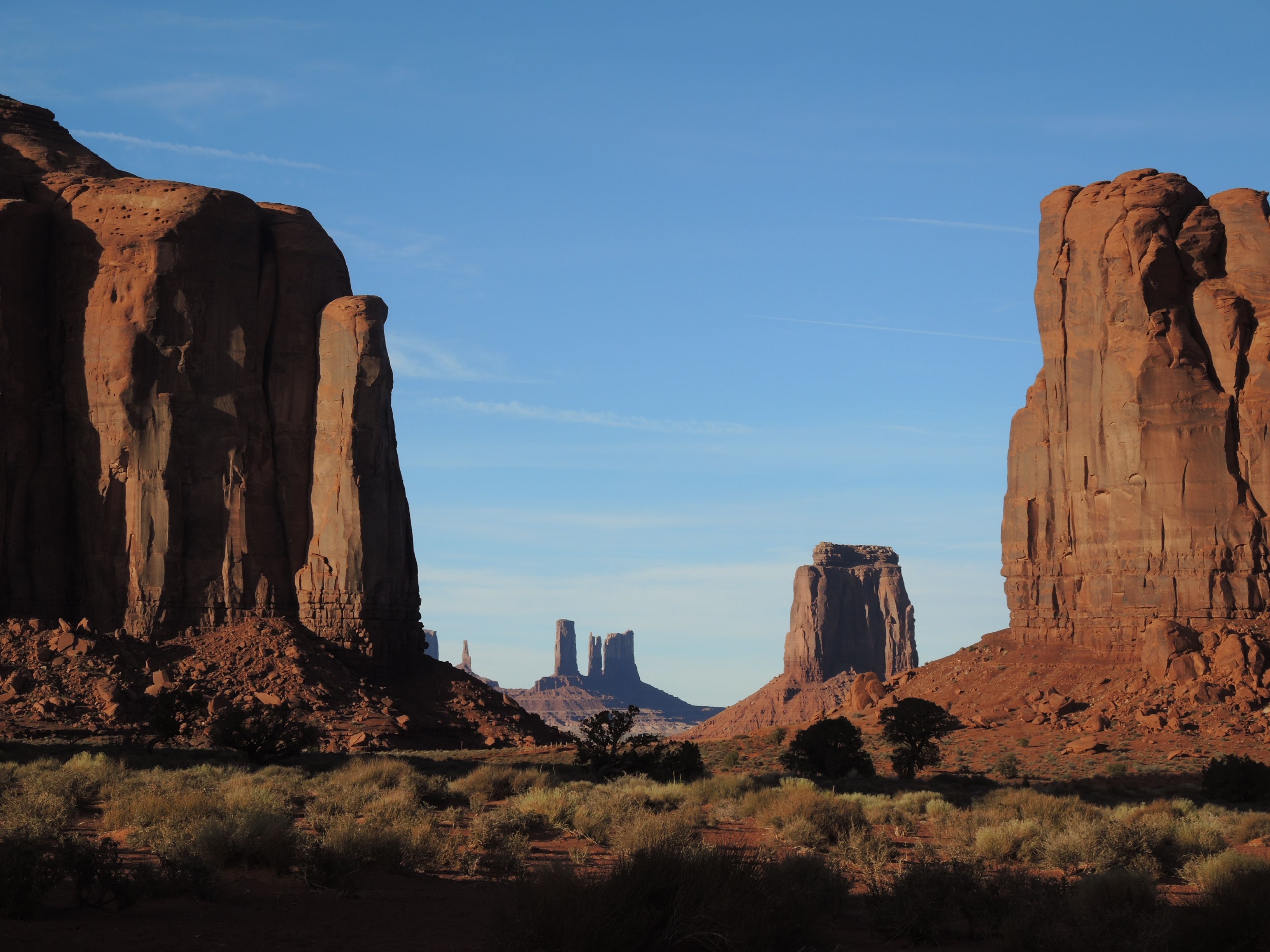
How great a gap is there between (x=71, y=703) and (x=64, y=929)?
33.4 m

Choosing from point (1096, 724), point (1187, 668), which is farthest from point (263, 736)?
point (1187, 668)

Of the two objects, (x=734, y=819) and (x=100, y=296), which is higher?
(x=100, y=296)

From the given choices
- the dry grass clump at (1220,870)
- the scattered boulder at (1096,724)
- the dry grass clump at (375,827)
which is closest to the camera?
the dry grass clump at (1220,870)

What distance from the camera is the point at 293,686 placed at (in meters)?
46.1

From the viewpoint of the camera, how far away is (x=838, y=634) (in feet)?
467

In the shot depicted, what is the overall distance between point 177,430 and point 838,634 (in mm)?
101656

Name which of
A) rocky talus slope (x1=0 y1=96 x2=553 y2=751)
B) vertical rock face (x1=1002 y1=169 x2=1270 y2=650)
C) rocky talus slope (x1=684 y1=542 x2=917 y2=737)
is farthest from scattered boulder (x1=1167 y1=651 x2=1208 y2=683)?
rocky talus slope (x1=684 y1=542 x2=917 y2=737)

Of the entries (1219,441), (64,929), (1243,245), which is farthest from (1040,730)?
(64,929)

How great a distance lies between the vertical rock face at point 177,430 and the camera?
50.2 metres

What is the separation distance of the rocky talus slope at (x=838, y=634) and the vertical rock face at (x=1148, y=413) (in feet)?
248

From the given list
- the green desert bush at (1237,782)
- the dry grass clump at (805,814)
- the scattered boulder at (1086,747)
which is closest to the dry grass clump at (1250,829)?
the dry grass clump at (805,814)

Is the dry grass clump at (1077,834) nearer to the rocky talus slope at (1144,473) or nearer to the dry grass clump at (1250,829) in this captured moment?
the dry grass clump at (1250,829)

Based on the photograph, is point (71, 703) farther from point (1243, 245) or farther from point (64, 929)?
point (1243, 245)

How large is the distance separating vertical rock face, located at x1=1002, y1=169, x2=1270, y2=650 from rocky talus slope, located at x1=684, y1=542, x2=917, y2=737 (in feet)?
248
